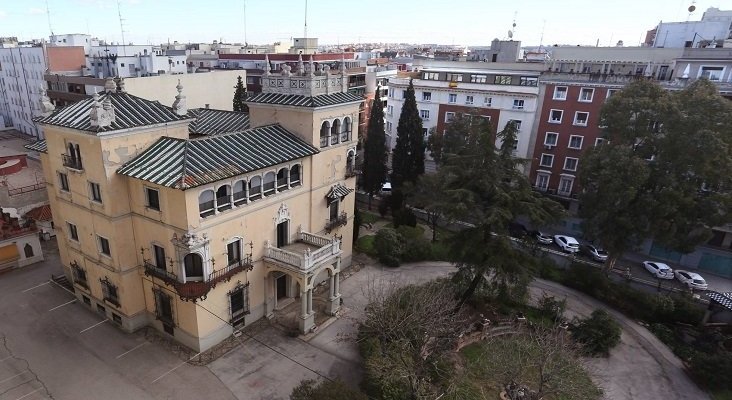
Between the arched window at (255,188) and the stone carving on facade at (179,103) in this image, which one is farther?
the stone carving on facade at (179,103)

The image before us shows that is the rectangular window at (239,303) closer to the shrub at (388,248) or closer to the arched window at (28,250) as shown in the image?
the shrub at (388,248)

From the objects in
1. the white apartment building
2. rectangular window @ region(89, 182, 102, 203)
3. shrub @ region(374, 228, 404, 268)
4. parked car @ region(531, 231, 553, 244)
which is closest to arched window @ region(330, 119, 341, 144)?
shrub @ region(374, 228, 404, 268)

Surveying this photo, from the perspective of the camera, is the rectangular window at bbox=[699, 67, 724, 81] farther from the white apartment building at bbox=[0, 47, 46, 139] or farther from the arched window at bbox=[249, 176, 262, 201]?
the white apartment building at bbox=[0, 47, 46, 139]

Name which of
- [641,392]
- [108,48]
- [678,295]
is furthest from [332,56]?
[641,392]

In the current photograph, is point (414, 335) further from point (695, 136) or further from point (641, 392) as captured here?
point (695, 136)

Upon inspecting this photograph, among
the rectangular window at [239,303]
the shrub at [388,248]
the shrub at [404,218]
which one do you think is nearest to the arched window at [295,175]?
the rectangular window at [239,303]
